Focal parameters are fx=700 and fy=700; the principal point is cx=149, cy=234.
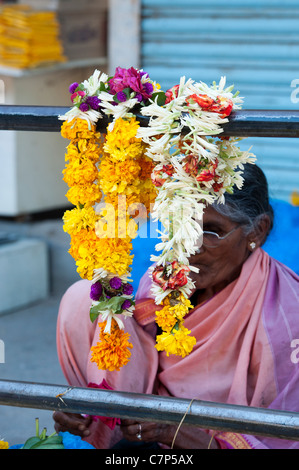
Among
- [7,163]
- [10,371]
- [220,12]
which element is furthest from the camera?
[7,163]

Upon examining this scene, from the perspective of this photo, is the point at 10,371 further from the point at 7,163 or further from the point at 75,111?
the point at 75,111

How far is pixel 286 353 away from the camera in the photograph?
87.2 inches

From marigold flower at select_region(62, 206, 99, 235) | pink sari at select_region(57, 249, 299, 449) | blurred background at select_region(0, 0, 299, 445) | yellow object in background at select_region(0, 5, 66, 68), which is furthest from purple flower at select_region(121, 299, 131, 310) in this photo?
yellow object in background at select_region(0, 5, 66, 68)

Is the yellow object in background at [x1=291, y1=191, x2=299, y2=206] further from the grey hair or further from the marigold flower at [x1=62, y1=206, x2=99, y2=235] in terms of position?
the marigold flower at [x1=62, y1=206, x2=99, y2=235]

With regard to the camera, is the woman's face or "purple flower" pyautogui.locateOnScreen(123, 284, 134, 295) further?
→ the woman's face

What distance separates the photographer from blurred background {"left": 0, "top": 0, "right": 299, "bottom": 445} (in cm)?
472

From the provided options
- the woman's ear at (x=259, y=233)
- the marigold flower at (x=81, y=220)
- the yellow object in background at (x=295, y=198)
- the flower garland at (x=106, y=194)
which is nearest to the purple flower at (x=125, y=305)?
the flower garland at (x=106, y=194)

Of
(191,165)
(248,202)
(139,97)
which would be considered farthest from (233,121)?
(248,202)

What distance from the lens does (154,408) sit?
1564 mm

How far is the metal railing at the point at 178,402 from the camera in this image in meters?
1.50

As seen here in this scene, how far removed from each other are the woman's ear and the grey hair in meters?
0.01

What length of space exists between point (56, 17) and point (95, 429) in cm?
354

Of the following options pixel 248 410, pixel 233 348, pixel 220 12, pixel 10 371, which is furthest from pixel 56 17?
pixel 248 410

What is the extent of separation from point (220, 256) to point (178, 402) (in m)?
0.87
